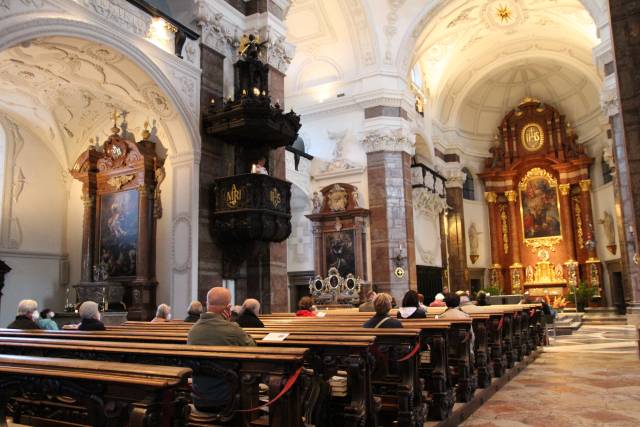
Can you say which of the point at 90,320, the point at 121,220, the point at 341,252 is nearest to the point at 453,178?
the point at 341,252

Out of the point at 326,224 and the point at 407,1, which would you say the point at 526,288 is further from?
the point at 407,1

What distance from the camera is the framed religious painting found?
25.7m

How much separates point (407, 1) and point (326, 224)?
772 centimetres

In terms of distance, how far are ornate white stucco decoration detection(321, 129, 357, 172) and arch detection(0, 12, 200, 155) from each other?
8.86 metres

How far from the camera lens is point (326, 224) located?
18000 millimetres

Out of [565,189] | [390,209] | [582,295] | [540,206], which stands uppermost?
[565,189]

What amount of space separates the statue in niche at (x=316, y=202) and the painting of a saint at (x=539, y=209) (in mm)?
12815

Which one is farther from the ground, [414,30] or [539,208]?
[414,30]

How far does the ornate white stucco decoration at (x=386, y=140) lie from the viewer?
17.3m

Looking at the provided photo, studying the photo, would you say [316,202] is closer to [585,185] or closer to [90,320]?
[90,320]

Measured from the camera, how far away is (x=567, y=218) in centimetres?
2495

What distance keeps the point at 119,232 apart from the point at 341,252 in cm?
850

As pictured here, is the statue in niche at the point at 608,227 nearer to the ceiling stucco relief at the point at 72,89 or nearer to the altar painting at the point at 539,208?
the altar painting at the point at 539,208

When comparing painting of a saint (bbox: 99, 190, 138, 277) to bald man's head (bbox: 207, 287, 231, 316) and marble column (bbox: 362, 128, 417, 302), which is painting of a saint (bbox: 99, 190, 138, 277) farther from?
→ marble column (bbox: 362, 128, 417, 302)
